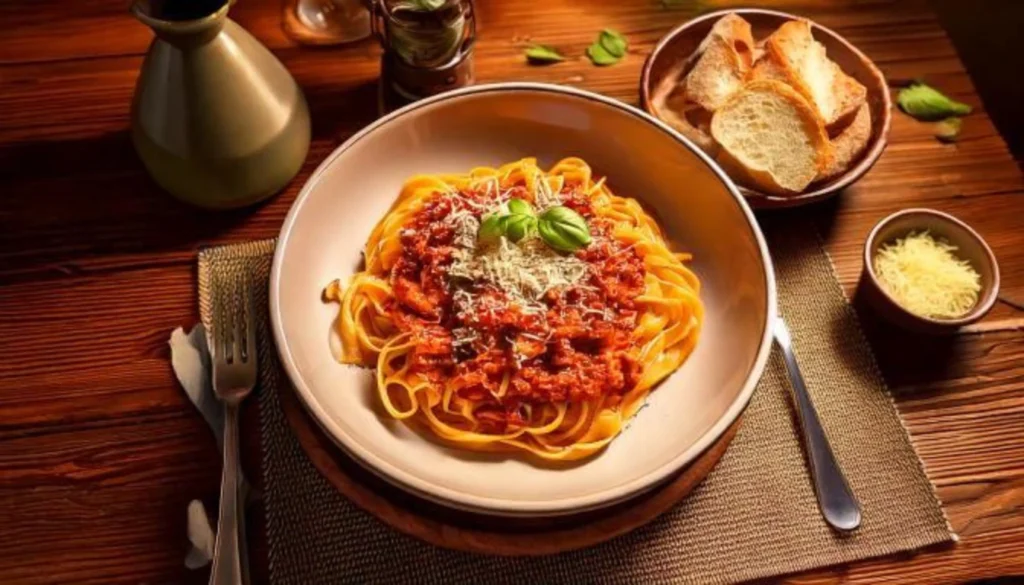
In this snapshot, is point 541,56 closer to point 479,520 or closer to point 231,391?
point 231,391

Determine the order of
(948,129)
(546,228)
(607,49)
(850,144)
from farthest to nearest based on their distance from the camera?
1. (607,49)
2. (948,129)
3. (850,144)
4. (546,228)

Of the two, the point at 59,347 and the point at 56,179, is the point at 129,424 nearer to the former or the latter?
the point at 59,347

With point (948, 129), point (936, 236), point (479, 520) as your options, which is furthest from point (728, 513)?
point (948, 129)

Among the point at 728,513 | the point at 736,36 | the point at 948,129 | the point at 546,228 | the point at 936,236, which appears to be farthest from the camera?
the point at 948,129

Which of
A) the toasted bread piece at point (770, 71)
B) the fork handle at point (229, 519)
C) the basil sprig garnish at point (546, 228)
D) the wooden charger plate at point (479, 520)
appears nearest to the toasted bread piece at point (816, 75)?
the toasted bread piece at point (770, 71)

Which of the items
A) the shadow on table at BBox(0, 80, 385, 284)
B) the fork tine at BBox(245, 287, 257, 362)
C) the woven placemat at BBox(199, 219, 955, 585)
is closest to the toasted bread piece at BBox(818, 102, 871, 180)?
the woven placemat at BBox(199, 219, 955, 585)

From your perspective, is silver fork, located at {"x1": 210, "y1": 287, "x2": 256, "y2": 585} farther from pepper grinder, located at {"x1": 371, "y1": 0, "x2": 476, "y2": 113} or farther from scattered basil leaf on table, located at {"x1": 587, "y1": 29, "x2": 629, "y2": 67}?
scattered basil leaf on table, located at {"x1": 587, "y1": 29, "x2": 629, "y2": 67}

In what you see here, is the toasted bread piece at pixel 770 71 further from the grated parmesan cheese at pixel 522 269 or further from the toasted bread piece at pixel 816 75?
the grated parmesan cheese at pixel 522 269

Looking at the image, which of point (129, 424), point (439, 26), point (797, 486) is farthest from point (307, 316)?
point (797, 486)
